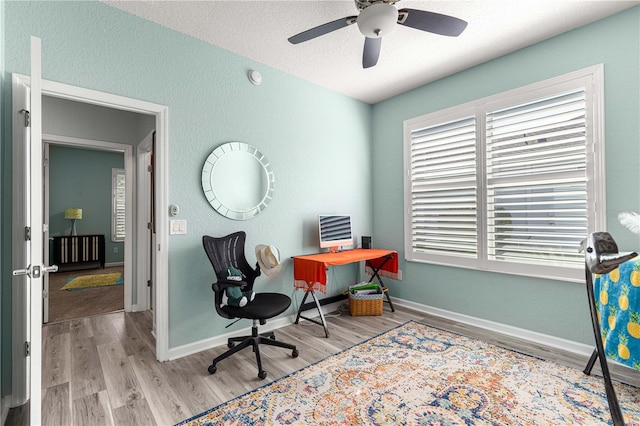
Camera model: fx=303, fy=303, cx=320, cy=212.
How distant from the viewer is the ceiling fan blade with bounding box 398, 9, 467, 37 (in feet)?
6.10

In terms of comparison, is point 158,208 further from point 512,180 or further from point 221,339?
point 512,180

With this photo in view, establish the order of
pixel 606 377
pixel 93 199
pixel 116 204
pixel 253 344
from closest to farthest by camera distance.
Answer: pixel 606 377 < pixel 253 344 < pixel 93 199 < pixel 116 204

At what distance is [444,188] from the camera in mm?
3375

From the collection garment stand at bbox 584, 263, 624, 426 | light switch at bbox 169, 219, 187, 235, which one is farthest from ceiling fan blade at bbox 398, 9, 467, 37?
light switch at bbox 169, 219, 187, 235

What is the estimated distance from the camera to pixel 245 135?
9.72ft

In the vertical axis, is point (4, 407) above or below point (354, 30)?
below

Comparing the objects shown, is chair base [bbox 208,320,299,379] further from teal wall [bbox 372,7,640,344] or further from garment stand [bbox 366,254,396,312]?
teal wall [bbox 372,7,640,344]

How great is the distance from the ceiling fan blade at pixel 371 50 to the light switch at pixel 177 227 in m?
1.98

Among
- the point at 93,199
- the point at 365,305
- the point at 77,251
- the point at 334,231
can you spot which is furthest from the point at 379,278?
the point at 93,199

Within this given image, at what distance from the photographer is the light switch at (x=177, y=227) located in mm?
2506

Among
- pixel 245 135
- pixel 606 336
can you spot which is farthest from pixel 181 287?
pixel 606 336

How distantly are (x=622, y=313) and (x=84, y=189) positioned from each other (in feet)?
26.8

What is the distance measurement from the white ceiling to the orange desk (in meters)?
1.98

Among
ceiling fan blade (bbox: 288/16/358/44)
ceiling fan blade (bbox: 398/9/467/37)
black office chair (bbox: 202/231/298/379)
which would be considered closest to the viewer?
ceiling fan blade (bbox: 398/9/467/37)
